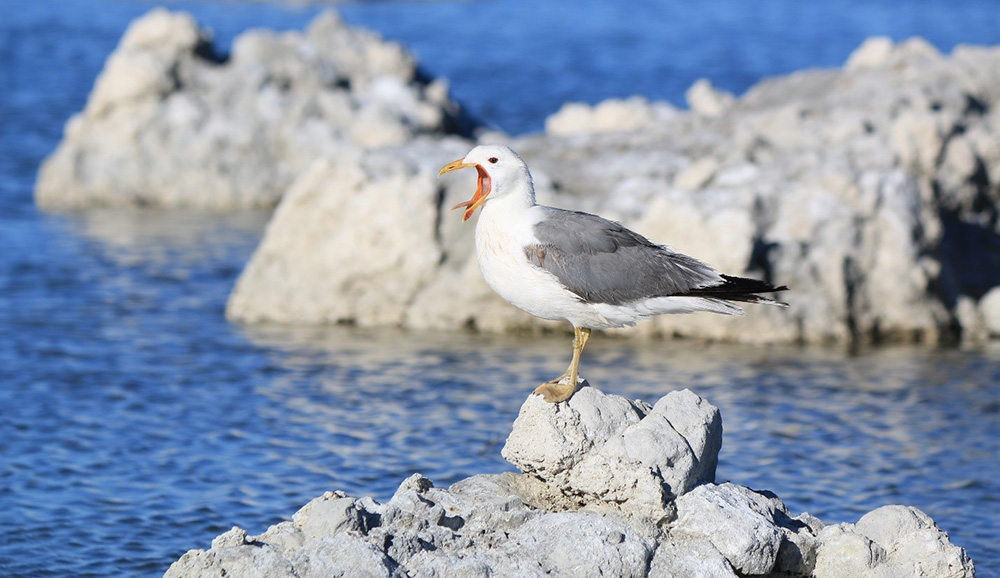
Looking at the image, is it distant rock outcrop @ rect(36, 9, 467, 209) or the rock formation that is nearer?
the rock formation

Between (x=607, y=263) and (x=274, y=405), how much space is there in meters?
7.34

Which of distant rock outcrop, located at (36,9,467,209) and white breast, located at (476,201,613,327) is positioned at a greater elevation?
distant rock outcrop, located at (36,9,467,209)

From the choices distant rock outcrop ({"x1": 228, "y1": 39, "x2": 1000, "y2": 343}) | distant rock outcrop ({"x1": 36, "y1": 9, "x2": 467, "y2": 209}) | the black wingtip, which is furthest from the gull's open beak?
distant rock outcrop ({"x1": 36, "y1": 9, "x2": 467, "y2": 209})

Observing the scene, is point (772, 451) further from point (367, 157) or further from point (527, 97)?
point (527, 97)

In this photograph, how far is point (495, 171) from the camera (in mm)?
9680

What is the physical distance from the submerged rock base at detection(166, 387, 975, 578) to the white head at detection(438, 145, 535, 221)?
1.37 m

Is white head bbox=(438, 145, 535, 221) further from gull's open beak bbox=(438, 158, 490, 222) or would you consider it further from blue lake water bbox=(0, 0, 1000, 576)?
blue lake water bbox=(0, 0, 1000, 576)

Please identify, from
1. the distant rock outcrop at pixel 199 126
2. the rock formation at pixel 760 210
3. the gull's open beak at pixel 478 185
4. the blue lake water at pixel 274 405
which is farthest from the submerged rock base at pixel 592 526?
the distant rock outcrop at pixel 199 126

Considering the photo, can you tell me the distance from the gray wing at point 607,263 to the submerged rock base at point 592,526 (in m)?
0.71

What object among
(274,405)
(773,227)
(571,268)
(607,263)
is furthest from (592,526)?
(773,227)

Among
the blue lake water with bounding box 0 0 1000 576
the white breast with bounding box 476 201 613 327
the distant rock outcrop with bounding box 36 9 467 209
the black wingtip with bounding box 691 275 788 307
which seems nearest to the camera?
the white breast with bounding box 476 201 613 327

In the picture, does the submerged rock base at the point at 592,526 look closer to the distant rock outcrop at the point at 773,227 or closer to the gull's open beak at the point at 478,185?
the gull's open beak at the point at 478,185

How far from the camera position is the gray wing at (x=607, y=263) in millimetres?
9773

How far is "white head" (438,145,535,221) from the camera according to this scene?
381 inches
